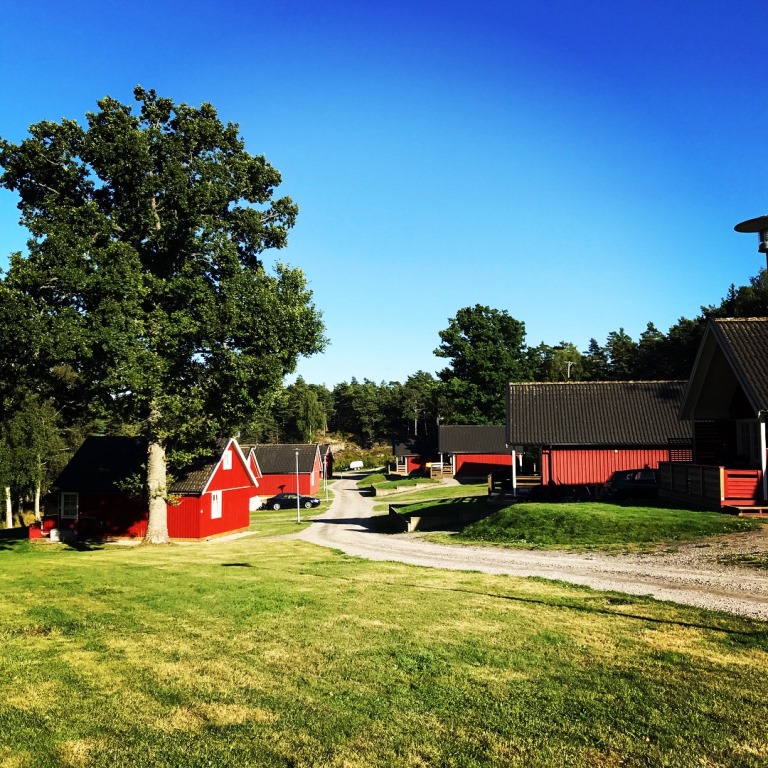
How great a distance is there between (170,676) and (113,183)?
27.2 meters

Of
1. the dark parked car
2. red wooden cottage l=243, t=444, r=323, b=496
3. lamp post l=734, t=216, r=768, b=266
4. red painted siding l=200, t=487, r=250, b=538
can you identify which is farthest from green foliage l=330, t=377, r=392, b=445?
lamp post l=734, t=216, r=768, b=266

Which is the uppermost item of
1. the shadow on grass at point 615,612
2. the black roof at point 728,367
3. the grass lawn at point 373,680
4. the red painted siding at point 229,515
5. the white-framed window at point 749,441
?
the black roof at point 728,367

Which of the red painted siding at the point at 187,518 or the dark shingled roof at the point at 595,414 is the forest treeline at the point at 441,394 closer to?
the red painted siding at the point at 187,518

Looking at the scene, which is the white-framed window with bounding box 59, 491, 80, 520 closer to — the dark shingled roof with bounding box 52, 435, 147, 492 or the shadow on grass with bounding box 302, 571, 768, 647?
the dark shingled roof with bounding box 52, 435, 147, 492

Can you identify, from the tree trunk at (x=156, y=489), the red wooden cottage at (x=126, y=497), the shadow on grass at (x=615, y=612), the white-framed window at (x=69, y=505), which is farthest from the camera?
the white-framed window at (x=69, y=505)

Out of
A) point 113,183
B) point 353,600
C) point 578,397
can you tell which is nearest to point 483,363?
point 578,397

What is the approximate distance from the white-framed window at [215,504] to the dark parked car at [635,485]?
24.5 m

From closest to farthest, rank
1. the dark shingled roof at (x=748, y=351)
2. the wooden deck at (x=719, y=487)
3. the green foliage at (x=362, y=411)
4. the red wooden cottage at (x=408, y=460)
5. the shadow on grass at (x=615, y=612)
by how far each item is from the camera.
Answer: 1. the shadow on grass at (x=615, y=612)
2. the wooden deck at (x=719, y=487)
3. the dark shingled roof at (x=748, y=351)
4. the red wooden cottage at (x=408, y=460)
5. the green foliage at (x=362, y=411)

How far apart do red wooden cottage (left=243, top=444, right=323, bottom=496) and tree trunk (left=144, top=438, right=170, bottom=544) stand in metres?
45.7

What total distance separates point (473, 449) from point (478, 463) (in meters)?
1.90

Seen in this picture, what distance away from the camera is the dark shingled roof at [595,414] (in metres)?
39.4

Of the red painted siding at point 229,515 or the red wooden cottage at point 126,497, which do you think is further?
the red painted siding at point 229,515

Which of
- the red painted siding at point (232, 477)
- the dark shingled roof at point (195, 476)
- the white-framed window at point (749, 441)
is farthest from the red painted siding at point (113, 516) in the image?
the white-framed window at point (749, 441)

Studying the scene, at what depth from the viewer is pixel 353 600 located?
1302 centimetres
